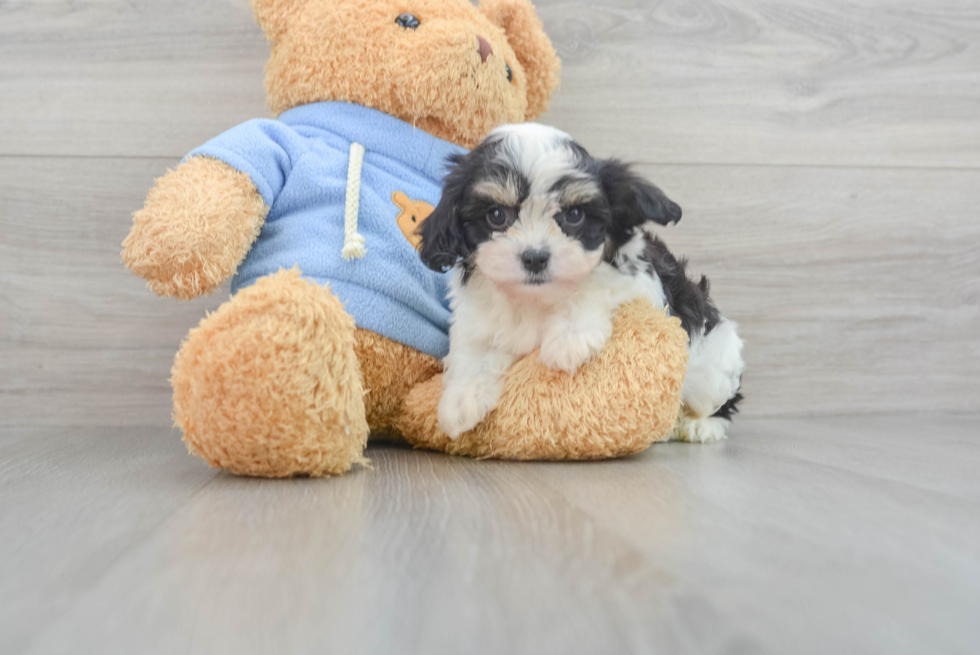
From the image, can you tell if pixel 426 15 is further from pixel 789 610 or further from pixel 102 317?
pixel 789 610

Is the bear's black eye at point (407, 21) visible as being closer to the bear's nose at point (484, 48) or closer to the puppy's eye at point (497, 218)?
the bear's nose at point (484, 48)

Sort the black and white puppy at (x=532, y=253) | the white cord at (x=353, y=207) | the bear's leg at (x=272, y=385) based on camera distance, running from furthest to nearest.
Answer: the white cord at (x=353, y=207) < the black and white puppy at (x=532, y=253) < the bear's leg at (x=272, y=385)

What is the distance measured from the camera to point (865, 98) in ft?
6.64

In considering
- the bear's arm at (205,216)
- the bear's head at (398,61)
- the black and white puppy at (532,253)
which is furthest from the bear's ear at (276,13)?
the black and white puppy at (532,253)

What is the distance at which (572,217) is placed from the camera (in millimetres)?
1181

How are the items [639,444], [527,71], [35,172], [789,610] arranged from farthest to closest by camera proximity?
[35,172], [527,71], [639,444], [789,610]

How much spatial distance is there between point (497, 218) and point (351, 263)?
31 cm

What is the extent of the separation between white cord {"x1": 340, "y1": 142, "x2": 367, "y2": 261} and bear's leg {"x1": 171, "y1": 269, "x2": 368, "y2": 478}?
219mm

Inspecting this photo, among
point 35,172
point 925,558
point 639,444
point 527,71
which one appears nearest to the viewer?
point 925,558

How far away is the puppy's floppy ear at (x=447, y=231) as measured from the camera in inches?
47.2

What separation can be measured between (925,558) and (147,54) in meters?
1.91

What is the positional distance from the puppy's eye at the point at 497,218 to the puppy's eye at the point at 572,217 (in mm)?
88

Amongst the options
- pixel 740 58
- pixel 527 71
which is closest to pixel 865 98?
pixel 740 58

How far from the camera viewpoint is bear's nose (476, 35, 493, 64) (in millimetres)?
1458
